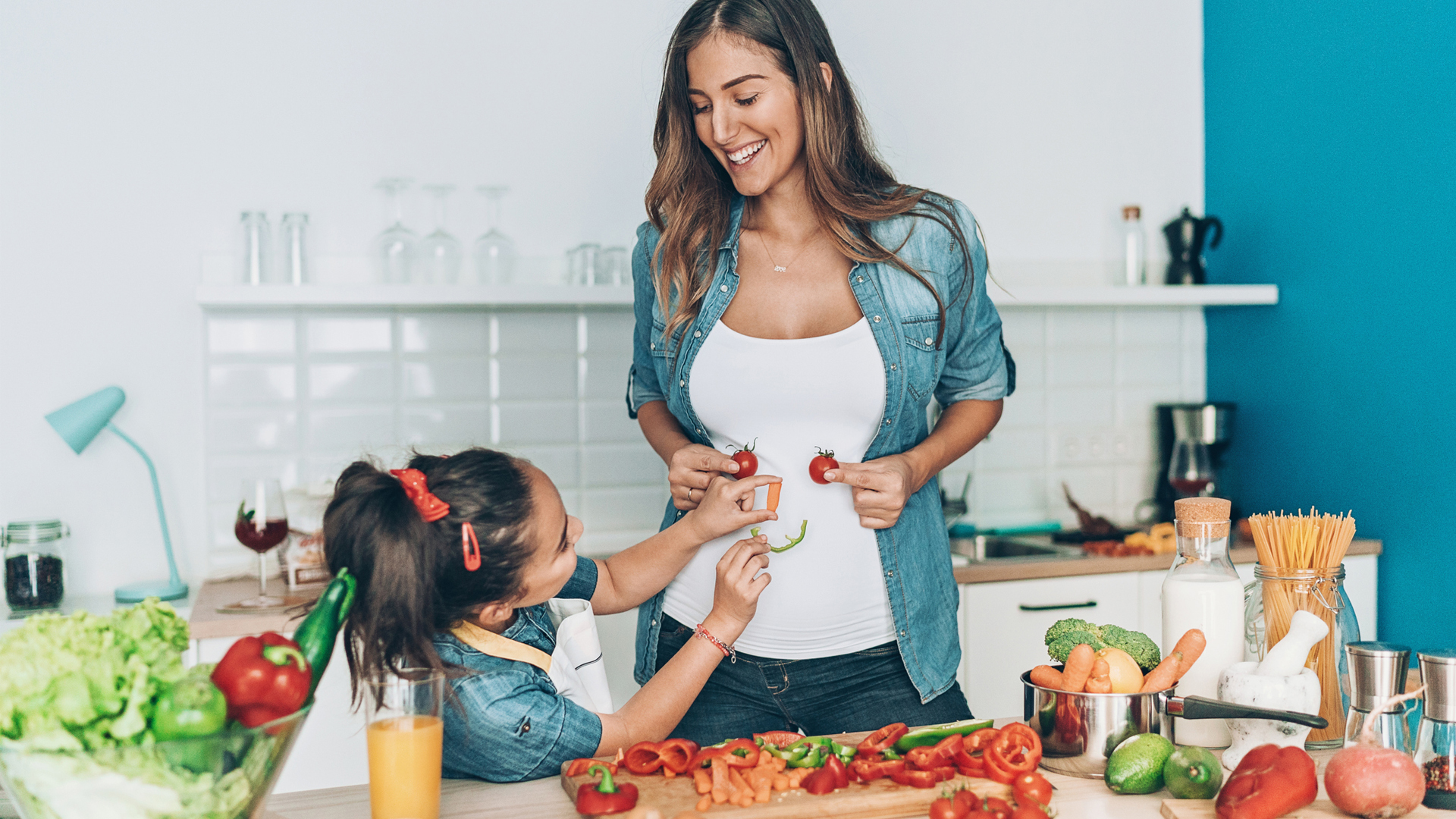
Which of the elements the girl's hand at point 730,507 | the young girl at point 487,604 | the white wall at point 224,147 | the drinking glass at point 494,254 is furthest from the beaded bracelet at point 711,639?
the white wall at point 224,147

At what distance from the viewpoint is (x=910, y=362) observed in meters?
1.68

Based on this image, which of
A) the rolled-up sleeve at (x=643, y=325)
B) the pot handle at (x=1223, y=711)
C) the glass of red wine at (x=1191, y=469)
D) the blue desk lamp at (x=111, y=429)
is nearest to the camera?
the pot handle at (x=1223, y=711)

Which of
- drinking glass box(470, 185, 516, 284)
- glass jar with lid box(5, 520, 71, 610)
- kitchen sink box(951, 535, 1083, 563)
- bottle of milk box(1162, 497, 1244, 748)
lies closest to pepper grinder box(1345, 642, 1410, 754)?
bottle of milk box(1162, 497, 1244, 748)

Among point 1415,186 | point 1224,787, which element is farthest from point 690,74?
point 1415,186

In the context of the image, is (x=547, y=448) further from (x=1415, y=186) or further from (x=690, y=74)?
(x=1415, y=186)

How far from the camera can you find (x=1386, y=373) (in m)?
2.76

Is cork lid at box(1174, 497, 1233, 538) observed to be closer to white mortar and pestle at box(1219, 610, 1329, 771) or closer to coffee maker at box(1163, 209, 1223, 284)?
white mortar and pestle at box(1219, 610, 1329, 771)

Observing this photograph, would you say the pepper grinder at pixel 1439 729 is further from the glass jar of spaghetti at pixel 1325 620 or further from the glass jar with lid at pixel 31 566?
the glass jar with lid at pixel 31 566

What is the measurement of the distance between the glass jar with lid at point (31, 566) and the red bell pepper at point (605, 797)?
5.93ft

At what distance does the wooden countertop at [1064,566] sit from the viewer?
258cm

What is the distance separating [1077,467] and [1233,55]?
120 centimetres

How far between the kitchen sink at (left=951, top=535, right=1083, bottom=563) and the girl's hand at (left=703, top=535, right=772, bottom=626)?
1.49 metres

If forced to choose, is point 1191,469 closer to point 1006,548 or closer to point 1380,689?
point 1006,548

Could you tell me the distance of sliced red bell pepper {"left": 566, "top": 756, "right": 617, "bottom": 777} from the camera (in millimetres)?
1147
